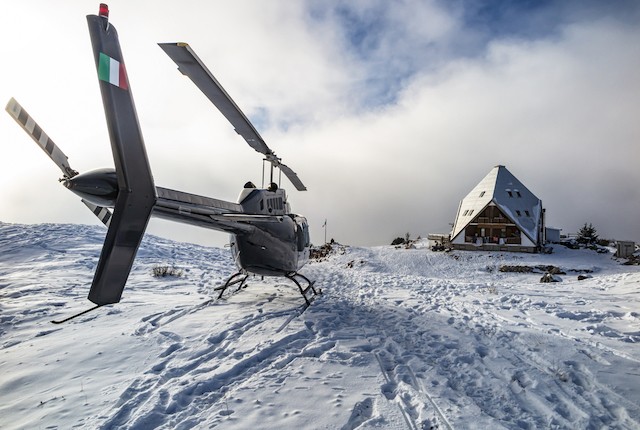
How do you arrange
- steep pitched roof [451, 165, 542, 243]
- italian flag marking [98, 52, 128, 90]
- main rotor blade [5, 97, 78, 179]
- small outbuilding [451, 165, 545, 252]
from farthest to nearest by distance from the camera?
steep pitched roof [451, 165, 542, 243]
small outbuilding [451, 165, 545, 252]
main rotor blade [5, 97, 78, 179]
italian flag marking [98, 52, 128, 90]

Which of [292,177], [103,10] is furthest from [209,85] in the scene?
[292,177]

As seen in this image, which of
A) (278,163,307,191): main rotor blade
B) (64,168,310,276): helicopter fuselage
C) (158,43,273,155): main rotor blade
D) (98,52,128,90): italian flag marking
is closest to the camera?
(98,52,128,90): italian flag marking

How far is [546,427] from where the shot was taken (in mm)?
3254

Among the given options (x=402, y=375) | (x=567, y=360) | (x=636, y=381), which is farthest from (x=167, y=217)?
(x=636, y=381)

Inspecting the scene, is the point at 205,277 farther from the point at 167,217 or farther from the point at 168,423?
the point at 168,423

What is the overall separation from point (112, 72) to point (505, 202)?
93.8 feet

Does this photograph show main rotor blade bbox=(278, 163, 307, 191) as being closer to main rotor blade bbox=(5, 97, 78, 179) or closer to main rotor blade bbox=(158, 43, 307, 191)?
main rotor blade bbox=(158, 43, 307, 191)

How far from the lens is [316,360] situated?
15.1ft

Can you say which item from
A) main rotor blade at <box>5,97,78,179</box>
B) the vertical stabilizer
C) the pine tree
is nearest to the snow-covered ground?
the vertical stabilizer

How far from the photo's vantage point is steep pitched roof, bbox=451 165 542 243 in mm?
25031

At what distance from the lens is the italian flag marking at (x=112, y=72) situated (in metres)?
3.33

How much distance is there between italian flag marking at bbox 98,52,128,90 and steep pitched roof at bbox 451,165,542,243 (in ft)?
87.6

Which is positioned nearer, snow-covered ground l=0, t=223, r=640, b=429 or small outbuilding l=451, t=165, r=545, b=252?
snow-covered ground l=0, t=223, r=640, b=429

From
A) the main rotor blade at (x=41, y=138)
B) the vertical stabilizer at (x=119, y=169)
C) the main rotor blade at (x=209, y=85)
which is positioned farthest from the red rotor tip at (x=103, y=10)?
the main rotor blade at (x=41, y=138)
